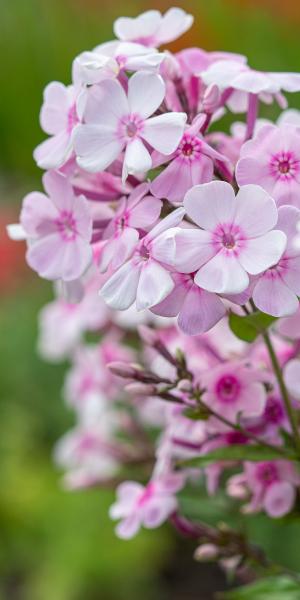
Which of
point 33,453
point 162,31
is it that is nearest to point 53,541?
point 33,453

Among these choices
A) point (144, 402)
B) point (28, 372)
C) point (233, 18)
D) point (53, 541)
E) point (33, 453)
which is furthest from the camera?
point (233, 18)

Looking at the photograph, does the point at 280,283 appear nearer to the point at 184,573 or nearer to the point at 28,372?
the point at 184,573

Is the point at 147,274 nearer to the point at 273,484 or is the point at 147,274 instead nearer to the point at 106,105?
the point at 106,105

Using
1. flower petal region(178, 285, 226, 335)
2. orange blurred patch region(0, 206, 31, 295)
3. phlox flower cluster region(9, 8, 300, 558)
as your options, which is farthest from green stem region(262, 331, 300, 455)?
orange blurred patch region(0, 206, 31, 295)

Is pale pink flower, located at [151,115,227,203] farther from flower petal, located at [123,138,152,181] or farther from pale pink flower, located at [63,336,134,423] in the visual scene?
pale pink flower, located at [63,336,134,423]

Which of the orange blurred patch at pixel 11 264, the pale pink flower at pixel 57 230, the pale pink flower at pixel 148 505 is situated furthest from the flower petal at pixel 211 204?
the orange blurred patch at pixel 11 264

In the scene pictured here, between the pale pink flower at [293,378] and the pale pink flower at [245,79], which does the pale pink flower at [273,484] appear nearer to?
the pale pink flower at [293,378]
